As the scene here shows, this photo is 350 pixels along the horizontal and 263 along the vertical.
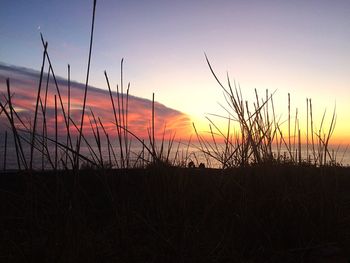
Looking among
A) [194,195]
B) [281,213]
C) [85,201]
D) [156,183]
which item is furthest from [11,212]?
[281,213]

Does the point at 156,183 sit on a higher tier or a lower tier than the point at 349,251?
higher

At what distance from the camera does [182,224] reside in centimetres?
157

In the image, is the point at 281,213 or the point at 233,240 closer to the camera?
the point at 233,240

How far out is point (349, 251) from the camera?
1.48m

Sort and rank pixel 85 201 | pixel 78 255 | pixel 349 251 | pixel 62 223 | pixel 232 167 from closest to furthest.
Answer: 1. pixel 78 255
2. pixel 62 223
3. pixel 349 251
4. pixel 232 167
5. pixel 85 201

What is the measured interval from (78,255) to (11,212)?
96 cm

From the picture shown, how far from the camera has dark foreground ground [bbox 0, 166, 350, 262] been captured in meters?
1.30

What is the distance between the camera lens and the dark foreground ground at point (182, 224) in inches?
51.4

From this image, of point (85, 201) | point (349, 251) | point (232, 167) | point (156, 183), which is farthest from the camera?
point (85, 201)

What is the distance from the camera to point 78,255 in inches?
47.0

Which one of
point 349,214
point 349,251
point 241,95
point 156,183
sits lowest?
point 349,251

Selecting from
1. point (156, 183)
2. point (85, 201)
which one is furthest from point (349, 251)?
point (85, 201)

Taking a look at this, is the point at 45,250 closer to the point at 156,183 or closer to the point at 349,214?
the point at 156,183

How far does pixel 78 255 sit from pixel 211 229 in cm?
63
